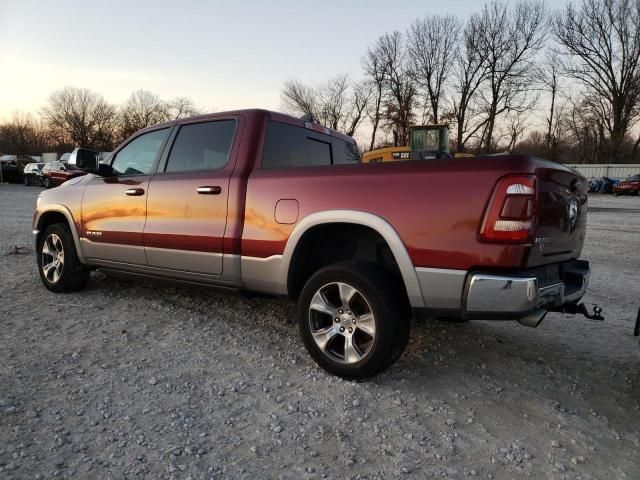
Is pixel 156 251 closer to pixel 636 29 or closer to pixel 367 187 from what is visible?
pixel 367 187

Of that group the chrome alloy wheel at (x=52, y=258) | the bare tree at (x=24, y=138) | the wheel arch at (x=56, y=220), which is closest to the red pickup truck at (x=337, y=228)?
the wheel arch at (x=56, y=220)

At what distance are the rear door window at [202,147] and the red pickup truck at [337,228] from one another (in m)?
0.01

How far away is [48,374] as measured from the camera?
9.37ft

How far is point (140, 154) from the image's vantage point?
14.0ft

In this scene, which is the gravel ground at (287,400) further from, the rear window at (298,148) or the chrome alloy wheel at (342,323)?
the rear window at (298,148)

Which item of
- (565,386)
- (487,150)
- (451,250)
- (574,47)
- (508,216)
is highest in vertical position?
(574,47)

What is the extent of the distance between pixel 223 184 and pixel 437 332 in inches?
86.5

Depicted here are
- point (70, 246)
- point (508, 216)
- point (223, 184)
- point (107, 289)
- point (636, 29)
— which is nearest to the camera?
point (508, 216)

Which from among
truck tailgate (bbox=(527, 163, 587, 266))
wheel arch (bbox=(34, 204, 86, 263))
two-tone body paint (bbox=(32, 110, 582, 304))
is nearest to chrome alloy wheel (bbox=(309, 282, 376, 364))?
two-tone body paint (bbox=(32, 110, 582, 304))

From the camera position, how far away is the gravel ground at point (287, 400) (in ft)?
6.82

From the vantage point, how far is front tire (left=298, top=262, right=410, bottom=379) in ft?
8.80

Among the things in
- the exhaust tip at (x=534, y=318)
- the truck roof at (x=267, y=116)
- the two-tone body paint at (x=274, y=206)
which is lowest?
the exhaust tip at (x=534, y=318)

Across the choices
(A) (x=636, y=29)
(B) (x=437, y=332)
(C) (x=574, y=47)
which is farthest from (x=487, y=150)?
(B) (x=437, y=332)

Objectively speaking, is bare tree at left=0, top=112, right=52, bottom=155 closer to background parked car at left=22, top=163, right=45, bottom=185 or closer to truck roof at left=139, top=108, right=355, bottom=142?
background parked car at left=22, top=163, right=45, bottom=185
